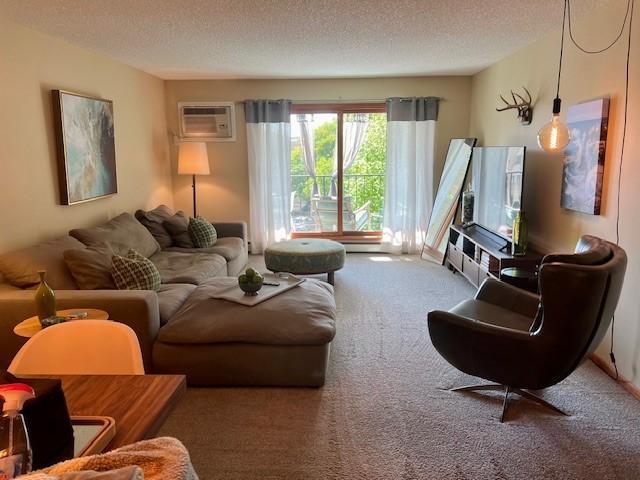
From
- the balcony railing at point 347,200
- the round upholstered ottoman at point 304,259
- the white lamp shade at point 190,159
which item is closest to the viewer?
the round upholstered ottoman at point 304,259

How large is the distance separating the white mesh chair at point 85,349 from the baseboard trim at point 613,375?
2.69m

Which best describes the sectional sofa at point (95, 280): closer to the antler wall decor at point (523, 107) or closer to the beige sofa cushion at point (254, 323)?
the beige sofa cushion at point (254, 323)

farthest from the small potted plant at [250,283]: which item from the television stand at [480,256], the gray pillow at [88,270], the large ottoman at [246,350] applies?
the television stand at [480,256]

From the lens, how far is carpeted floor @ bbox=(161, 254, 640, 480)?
2.13 meters

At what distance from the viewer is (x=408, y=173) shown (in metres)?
6.21

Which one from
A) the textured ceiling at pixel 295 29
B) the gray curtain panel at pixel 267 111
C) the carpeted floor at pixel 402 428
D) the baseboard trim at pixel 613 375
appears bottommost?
the carpeted floor at pixel 402 428

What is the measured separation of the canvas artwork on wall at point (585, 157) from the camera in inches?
119

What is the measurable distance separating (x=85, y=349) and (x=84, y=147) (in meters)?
2.96

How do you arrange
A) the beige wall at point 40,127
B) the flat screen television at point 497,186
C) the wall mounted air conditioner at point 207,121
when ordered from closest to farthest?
the beige wall at point 40,127 < the flat screen television at point 497,186 < the wall mounted air conditioner at point 207,121

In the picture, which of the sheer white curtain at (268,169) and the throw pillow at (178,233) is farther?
the sheer white curtain at (268,169)

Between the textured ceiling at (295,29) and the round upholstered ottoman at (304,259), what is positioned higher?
the textured ceiling at (295,29)

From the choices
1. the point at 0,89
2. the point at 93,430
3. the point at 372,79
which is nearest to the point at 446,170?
the point at 372,79

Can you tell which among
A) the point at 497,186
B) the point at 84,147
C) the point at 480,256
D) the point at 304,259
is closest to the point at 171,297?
the point at 304,259

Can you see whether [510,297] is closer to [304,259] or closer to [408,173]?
[304,259]
